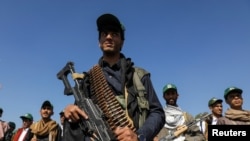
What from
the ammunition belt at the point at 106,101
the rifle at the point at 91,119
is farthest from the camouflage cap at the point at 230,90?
the rifle at the point at 91,119

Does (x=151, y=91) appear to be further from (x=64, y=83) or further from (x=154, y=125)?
(x=64, y=83)

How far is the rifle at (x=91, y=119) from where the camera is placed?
2758mm

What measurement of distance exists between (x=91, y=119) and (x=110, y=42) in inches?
32.9

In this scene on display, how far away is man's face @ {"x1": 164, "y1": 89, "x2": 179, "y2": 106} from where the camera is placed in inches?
318

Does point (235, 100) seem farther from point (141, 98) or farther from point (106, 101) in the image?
point (106, 101)

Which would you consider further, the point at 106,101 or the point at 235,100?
the point at 235,100

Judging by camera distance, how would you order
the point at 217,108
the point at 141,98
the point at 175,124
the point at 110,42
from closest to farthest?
the point at 141,98, the point at 110,42, the point at 175,124, the point at 217,108

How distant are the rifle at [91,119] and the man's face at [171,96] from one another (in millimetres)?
5056

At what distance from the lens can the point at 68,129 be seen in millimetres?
3006

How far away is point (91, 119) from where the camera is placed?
2.88 meters

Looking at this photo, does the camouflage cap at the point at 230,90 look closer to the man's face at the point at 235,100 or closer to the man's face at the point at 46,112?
the man's face at the point at 235,100

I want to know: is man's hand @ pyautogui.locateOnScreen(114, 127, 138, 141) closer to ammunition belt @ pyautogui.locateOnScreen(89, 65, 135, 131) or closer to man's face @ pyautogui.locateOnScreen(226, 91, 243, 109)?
ammunition belt @ pyautogui.locateOnScreen(89, 65, 135, 131)

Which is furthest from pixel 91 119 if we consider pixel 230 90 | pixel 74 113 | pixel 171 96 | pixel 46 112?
pixel 46 112

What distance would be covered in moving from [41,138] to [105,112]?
6.19 m
